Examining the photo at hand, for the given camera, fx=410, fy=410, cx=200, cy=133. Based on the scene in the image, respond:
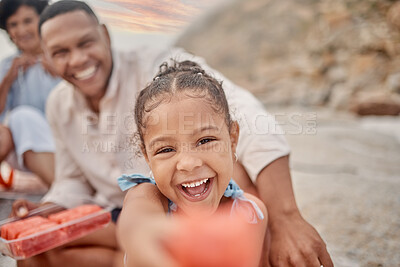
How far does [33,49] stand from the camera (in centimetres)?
171

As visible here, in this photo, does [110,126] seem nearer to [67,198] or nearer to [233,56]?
[67,198]

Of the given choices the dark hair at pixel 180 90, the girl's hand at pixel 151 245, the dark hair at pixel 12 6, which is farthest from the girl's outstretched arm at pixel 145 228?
the dark hair at pixel 12 6

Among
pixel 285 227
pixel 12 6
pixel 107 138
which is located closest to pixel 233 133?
pixel 285 227

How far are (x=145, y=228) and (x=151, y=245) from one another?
0.15 ft

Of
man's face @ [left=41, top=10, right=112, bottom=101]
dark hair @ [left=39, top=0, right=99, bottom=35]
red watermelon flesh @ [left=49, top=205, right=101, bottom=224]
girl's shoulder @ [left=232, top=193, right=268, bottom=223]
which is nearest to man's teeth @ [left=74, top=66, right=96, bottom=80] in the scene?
man's face @ [left=41, top=10, right=112, bottom=101]

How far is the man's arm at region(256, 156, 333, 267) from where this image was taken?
1048 mm

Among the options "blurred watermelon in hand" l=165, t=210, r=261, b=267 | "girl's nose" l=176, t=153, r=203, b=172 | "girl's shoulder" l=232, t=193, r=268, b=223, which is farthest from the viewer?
"girl's shoulder" l=232, t=193, r=268, b=223

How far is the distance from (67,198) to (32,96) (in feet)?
3.66

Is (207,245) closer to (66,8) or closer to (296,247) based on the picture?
(296,247)

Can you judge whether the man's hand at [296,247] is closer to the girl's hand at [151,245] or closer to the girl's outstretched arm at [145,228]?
the girl's outstretched arm at [145,228]

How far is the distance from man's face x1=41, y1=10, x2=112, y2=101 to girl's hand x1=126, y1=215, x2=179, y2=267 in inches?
25.6

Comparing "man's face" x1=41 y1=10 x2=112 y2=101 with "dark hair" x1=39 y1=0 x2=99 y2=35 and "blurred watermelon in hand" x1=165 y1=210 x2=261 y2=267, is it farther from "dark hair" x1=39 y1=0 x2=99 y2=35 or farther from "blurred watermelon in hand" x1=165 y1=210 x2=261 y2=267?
"blurred watermelon in hand" x1=165 y1=210 x2=261 y2=267

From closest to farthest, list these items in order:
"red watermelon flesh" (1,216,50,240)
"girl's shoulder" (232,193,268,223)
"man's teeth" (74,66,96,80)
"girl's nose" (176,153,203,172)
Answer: "girl's nose" (176,153,203,172)
"girl's shoulder" (232,193,268,223)
"red watermelon flesh" (1,216,50,240)
"man's teeth" (74,66,96,80)

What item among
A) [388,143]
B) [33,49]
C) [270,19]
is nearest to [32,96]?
[33,49]
